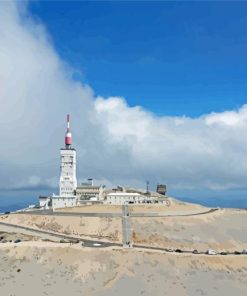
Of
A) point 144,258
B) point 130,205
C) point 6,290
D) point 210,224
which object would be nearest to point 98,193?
point 130,205

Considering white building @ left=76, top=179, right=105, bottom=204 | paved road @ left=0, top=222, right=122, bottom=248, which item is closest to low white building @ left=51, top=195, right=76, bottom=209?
white building @ left=76, top=179, right=105, bottom=204

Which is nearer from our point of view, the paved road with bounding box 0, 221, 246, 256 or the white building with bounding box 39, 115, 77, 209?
the paved road with bounding box 0, 221, 246, 256

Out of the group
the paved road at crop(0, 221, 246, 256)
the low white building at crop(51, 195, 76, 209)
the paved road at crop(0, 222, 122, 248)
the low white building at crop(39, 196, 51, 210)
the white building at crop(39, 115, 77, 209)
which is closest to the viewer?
the paved road at crop(0, 221, 246, 256)

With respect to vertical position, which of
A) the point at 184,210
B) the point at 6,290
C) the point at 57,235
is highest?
the point at 184,210

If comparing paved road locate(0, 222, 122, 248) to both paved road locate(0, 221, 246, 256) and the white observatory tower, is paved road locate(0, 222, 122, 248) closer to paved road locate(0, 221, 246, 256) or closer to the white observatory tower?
paved road locate(0, 221, 246, 256)

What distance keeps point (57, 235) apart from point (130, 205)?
31639 millimetres

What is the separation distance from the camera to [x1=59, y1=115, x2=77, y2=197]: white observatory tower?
6506 inches

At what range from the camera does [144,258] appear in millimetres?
93750

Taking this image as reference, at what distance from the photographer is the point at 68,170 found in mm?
166750

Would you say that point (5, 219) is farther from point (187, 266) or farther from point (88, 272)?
point (187, 266)

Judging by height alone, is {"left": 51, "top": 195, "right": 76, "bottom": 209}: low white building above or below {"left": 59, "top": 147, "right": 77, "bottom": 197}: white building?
below

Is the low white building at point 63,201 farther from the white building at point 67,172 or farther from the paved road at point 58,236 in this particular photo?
the paved road at point 58,236

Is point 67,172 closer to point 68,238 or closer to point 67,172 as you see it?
point 67,172

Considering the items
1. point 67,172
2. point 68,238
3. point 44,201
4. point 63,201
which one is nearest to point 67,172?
point 67,172
